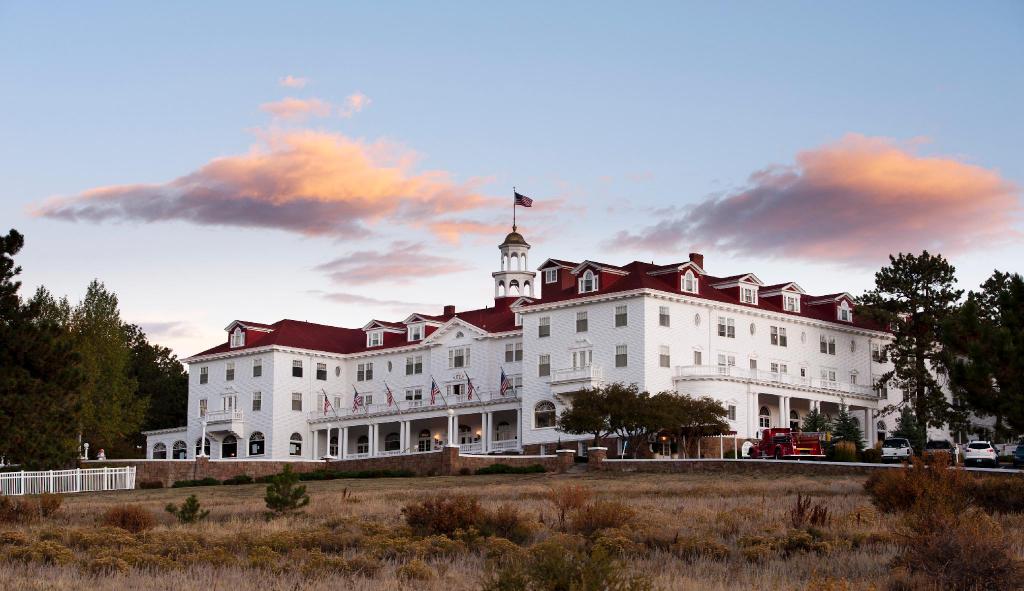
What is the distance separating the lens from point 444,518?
29.9 m

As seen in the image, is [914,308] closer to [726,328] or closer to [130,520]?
[726,328]

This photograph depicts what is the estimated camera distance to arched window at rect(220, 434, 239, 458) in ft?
Result: 320

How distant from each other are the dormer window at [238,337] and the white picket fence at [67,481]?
93.5 ft

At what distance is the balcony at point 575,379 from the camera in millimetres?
79375

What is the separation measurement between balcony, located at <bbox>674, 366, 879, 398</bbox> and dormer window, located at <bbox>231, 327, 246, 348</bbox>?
1305 inches

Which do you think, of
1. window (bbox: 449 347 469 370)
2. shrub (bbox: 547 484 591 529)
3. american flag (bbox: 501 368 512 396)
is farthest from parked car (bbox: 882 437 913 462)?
window (bbox: 449 347 469 370)

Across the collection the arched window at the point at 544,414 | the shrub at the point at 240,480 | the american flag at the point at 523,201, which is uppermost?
the american flag at the point at 523,201

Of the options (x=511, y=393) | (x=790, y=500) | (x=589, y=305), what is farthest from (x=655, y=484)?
(x=511, y=393)

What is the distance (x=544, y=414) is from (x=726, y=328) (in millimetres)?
11325

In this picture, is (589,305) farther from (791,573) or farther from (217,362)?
(791,573)

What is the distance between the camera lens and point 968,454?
62125 millimetres

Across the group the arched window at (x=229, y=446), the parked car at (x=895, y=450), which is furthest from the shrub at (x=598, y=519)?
the arched window at (x=229, y=446)

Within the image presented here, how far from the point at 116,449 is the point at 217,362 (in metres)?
8.85

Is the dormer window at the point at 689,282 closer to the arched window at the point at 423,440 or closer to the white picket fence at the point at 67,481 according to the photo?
the arched window at the point at 423,440
